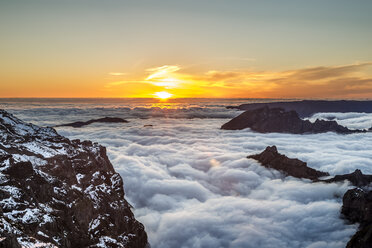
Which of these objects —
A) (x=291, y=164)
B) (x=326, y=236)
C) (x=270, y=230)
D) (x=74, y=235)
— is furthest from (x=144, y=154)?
(x=74, y=235)

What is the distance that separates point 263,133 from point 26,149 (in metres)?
158

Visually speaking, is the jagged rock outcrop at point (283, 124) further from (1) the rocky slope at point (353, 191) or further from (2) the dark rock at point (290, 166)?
(2) the dark rock at point (290, 166)

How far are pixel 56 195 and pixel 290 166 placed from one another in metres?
65.1

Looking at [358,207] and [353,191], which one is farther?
[358,207]

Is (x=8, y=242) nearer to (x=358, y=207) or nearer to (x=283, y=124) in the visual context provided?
(x=358, y=207)

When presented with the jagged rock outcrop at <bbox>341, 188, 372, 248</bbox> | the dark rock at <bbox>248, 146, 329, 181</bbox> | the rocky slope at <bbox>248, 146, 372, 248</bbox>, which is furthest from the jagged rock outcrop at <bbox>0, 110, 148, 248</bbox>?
the dark rock at <bbox>248, 146, 329, 181</bbox>

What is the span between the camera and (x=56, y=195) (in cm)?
2452

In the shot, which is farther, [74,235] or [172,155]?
Result: [172,155]

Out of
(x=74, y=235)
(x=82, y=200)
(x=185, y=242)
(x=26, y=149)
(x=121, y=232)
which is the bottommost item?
(x=185, y=242)

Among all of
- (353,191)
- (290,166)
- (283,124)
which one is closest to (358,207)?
(353,191)

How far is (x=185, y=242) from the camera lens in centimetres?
4538

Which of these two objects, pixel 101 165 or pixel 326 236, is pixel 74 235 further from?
pixel 326 236

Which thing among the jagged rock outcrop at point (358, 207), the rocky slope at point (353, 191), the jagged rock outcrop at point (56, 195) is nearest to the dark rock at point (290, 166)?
the rocky slope at point (353, 191)

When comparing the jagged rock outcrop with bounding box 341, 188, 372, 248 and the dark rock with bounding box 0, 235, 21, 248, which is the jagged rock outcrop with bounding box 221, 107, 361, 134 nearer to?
the jagged rock outcrop with bounding box 341, 188, 372, 248
